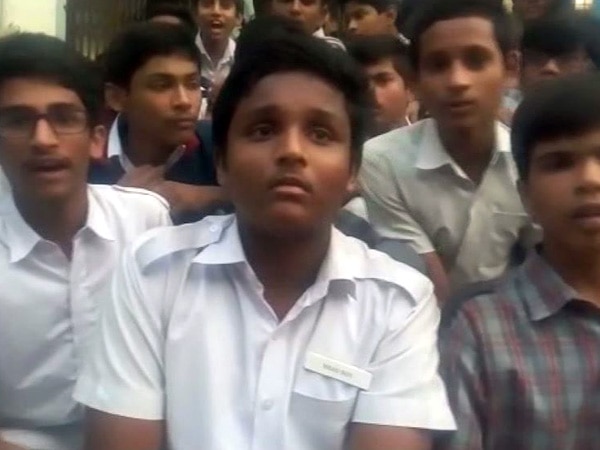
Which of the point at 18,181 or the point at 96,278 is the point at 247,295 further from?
the point at 18,181

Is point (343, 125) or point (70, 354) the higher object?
point (343, 125)

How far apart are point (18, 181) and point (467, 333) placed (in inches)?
36.2

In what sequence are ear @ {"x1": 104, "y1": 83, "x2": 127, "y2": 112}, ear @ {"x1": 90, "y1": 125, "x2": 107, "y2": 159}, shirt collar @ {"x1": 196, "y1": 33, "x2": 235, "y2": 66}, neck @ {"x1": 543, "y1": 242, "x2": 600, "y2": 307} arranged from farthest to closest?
shirt collar @ {"x1": 196, "y1": 33, "x2": 235, "y2": 66} < ear @ {"x1": 104, "y1": 83, "x2": 127, "y2": 112} < ear @ {"x1": 90, "y1": 125, "x2": 107, "y2": 159} < neck @ {"x1": 543, "y1": 242, "x2": 600, "y2": 307}

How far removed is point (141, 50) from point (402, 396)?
1.80m

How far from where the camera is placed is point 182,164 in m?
3.11

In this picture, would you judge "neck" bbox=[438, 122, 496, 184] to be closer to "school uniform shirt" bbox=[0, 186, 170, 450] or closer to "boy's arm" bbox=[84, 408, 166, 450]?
"school uniform shirt" bbox=[0, 186, 170, 450]

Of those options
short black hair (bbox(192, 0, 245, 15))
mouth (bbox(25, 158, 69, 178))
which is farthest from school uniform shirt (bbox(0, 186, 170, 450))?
short black hair (bbox(192, 0, 245, 15))

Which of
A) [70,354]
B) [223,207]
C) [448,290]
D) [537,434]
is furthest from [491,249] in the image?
[70,354]

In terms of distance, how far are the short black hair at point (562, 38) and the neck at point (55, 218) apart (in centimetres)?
157

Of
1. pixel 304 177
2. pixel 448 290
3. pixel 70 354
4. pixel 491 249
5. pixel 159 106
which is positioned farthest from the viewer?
pixel 159 106

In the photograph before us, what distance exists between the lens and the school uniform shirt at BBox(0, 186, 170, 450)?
2.10 metres

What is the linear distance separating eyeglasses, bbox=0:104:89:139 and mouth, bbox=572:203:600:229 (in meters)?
0.97

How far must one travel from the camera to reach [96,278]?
216 cm

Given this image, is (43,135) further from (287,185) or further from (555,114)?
(555,114)
